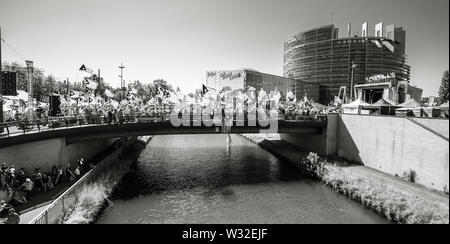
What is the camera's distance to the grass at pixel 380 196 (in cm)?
1538

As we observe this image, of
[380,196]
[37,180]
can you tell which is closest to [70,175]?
[37,180]

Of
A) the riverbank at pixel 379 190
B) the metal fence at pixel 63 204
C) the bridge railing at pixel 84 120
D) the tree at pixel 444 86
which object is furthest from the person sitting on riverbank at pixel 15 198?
the tree at pixel 444 86

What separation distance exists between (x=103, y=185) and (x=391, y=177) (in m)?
24.2

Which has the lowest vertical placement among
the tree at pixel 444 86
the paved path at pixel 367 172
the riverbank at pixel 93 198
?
the riverbank at pixel 93 198

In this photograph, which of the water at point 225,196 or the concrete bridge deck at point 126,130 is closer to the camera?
the concrete bridge deck at point 126,130

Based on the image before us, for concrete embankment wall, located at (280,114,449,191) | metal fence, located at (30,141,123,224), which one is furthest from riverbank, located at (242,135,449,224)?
metal fence, located at (30,141,123,224)

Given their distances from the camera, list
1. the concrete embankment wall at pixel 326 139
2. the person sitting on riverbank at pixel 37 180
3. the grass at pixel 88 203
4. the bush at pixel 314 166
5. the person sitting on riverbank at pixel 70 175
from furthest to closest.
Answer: the concrete embankment wall at pixel 326 139 < the bush at pixel 314 166 < the person sitting on riverbank at pixel 70 175 < the person sitting on riverbank at pixel 37 180 < the grass at pixel 88 203

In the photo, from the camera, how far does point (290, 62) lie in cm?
14962

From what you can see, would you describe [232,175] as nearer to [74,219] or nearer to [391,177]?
[391,177]

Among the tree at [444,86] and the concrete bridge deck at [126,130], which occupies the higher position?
the tree at [444,86]

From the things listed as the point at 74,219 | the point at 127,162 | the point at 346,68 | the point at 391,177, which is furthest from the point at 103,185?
the point at 346,68

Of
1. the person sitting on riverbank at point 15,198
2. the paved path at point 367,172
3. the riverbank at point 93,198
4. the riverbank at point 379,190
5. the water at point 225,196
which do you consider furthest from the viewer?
the water at point 225,196

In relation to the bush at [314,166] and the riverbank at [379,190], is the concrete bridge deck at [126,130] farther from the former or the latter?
the bush at [314,166]

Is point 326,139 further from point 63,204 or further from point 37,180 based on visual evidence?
point 37,180
